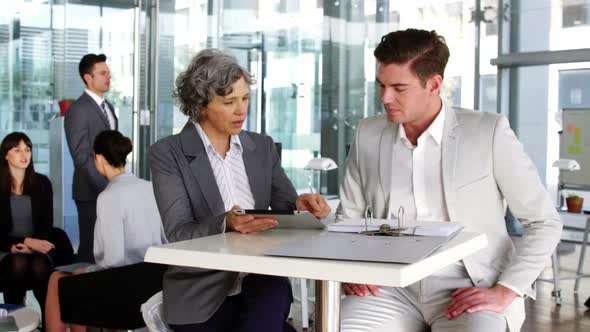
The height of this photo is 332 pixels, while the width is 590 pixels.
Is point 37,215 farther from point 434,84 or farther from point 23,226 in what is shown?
point 434,84

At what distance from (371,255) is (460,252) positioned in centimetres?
35

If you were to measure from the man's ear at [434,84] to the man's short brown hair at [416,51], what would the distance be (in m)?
0.01

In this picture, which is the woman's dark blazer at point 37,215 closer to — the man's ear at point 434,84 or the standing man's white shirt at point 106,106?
the standing man's white shirt at point 106,106

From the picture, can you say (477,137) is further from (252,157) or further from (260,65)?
(260,65)

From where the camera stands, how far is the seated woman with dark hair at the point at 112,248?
12.2 feet

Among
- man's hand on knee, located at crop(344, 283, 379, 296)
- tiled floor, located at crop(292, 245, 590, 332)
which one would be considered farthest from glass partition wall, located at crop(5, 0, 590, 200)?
man's hand on knee, located at crop(344, 283, 379, 296)

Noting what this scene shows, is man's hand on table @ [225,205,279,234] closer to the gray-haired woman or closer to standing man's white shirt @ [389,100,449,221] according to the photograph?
the gray-haired woman

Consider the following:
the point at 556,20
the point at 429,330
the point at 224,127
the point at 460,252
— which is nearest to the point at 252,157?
the point at 224,127

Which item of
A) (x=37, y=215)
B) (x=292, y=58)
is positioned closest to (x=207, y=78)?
(x=37, y=215)

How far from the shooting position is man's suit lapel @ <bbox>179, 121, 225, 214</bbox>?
2.75 meters

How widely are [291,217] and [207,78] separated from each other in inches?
27.3

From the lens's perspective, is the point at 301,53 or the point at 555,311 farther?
the point at 301,53

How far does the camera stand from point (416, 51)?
2658 mm

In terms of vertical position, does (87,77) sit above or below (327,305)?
above
